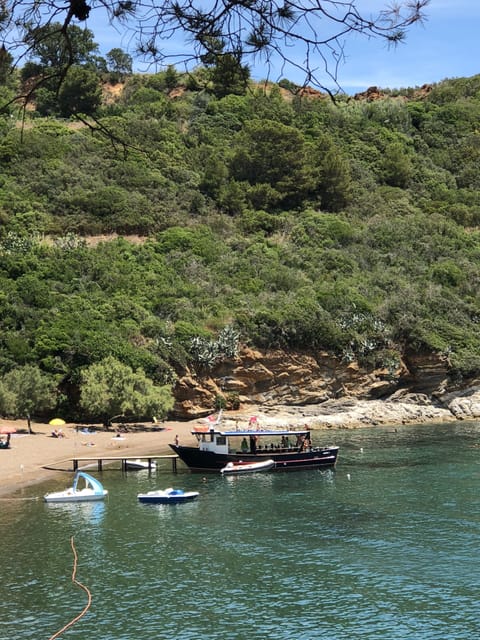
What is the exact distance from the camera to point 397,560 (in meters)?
21.1

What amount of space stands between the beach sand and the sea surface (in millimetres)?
1690

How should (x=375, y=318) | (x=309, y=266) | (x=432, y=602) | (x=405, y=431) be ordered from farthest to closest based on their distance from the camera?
1. (x=309, y=266)
2. (x=375, y=318)
3. (x=405, y=431)
4. (x=432, y=602)

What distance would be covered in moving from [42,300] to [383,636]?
131ft

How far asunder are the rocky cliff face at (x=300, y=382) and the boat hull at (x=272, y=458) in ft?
43.4

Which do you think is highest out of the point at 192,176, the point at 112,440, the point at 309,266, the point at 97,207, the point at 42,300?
the point at 192,176

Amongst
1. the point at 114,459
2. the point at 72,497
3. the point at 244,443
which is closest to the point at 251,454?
the point at 244,443

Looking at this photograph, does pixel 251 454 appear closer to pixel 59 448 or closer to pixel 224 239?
pixel 59 448

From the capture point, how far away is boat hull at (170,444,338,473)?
36094 mm

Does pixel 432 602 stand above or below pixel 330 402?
below

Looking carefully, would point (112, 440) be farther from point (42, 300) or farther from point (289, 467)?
point (42, 300)

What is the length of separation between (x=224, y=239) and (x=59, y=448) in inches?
1318

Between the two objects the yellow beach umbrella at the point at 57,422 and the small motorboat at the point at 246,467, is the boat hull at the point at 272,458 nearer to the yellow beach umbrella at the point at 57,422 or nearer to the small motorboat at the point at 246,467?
the small motorboat at the point at 246,467

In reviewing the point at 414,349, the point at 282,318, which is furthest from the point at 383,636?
the point at 414,349

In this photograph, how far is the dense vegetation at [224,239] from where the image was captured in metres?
49.8
